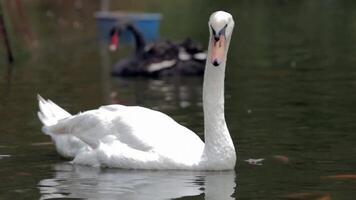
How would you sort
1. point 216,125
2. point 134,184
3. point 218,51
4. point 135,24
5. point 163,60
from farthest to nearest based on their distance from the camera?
point 135,24 → point 163,60 → point 216,125 → point 218,51 → point 134,184

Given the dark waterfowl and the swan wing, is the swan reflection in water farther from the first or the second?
the dark waterfowl

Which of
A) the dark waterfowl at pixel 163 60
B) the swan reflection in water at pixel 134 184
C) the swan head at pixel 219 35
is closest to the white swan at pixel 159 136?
the swan head at pixel 219 35

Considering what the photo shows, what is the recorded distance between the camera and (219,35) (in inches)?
420

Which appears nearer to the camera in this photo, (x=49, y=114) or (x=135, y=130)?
(x=135, y=130)

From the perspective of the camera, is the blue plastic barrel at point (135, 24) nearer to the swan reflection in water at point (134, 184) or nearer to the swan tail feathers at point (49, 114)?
the swan tail feathers at point (49, 114)

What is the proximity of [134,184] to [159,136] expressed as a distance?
0.87 meters

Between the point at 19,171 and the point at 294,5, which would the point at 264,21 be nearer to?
the point at 294,5

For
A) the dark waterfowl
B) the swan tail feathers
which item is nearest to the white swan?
the swan tail feathers

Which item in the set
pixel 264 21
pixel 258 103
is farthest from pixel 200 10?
pixel 258 103

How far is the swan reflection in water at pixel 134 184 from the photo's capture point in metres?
9.83

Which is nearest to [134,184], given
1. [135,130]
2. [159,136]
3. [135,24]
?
[159,136]

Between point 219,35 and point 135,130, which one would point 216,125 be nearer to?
→ point 135,130

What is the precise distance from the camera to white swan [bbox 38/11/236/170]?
35.5 ft

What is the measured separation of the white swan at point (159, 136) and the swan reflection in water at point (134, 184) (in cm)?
10
